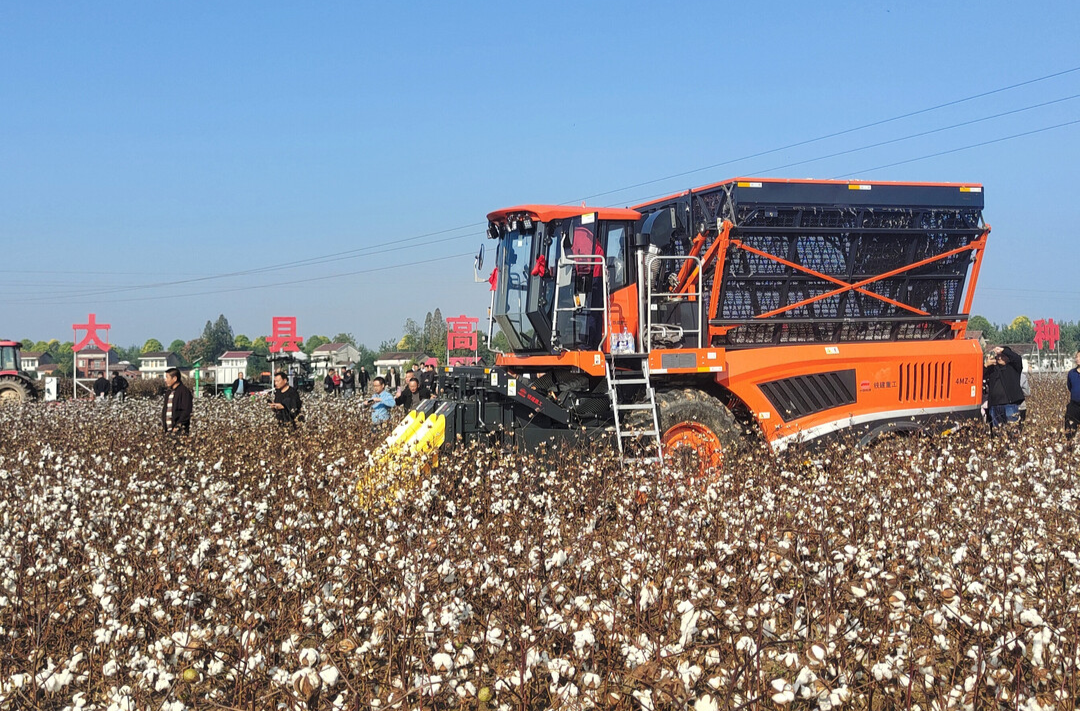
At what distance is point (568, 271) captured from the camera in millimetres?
10344

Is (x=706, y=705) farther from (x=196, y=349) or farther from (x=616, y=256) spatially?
(x=196, y=349)

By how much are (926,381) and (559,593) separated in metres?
7.71

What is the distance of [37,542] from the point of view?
6.10 metres

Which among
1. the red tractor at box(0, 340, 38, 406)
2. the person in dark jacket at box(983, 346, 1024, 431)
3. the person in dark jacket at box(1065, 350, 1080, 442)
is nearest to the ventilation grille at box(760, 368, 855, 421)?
the person in dark jacket at box(983, 346, 1024, 431)

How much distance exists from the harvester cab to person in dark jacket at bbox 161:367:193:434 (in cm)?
349

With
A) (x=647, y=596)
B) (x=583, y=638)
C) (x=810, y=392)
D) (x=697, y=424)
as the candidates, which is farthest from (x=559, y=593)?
(x=810, y=392)

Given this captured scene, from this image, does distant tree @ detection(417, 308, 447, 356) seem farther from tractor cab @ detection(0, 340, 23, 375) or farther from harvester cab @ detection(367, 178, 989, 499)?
harvester cab @ detection(367, 178, 989, 499)

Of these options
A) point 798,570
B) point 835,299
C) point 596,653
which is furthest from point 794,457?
point 596,653

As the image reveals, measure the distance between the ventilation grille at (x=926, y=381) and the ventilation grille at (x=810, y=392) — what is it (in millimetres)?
701

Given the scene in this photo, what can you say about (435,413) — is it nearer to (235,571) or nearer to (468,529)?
(468,529)

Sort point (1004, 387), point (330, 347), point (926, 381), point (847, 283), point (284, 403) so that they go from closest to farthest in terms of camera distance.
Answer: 1. point (847, 283)
2. point (926, 381)
3. point (1004, 387)
4. point (284, 403)
5. point (330, 347)

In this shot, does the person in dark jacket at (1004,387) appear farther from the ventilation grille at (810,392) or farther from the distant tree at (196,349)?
the distant tree at (196,349)

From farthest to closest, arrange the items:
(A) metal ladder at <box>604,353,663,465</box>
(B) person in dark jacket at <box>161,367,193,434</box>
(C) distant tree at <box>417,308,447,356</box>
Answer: (C) distant tree at <box>417,308,447,356</box>, (B) person in dark jacket at <box>161,367,193,434</box>, (A) metal ladder at <box>604,353,663,465</box>

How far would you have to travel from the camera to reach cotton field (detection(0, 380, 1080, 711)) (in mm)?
3770
